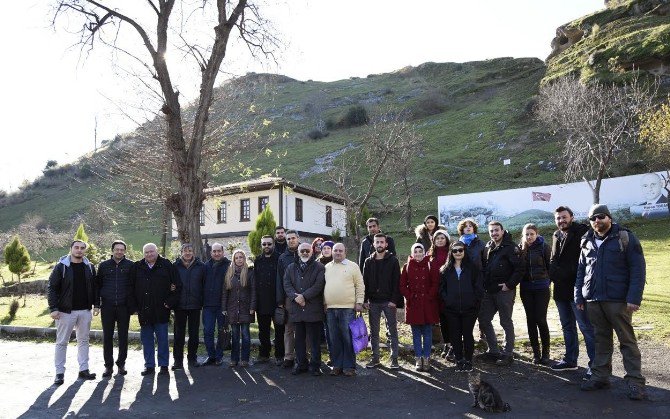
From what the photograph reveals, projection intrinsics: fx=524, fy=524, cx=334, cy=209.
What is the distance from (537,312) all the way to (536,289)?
330 mm

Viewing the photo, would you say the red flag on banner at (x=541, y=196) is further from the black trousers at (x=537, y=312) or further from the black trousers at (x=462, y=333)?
the black trousers at (x=462, y=333)

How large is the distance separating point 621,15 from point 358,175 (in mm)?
34868

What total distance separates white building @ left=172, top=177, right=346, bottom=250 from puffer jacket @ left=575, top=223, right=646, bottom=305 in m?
26.0

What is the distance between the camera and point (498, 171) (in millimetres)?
44500

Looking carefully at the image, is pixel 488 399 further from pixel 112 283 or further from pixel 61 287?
pixel 61 287

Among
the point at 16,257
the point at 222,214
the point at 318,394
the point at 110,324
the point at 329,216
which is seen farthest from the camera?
the point at 329,216

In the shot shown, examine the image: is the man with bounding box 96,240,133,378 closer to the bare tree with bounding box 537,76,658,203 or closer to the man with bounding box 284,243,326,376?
the man with bounding box 284,243,326,376

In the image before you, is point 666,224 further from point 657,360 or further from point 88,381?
point 88,381

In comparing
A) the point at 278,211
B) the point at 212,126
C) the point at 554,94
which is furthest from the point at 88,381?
the point at 554,94

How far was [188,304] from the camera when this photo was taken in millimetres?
8336

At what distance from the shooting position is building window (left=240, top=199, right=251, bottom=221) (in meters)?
33.7

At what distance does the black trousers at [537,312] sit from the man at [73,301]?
6.46 m

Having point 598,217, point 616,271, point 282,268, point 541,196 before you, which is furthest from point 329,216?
point 616,271

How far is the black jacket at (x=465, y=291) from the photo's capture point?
7.31 meters
